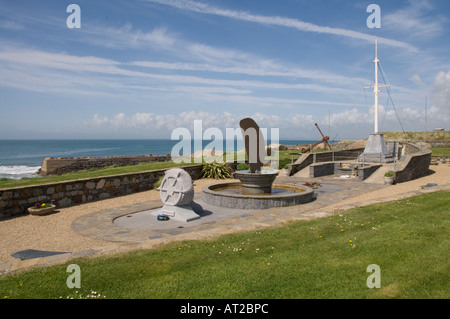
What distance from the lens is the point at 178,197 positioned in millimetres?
10289

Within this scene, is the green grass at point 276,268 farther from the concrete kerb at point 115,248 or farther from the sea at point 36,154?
the sea at point 36,154

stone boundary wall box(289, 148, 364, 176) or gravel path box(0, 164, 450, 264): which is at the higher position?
stone boundary wall box(289, 148, 364, 176)

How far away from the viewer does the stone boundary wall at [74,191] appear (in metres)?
10.7

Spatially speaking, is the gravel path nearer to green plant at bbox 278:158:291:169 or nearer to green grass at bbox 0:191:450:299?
green grass at bbox 0:191:450:299

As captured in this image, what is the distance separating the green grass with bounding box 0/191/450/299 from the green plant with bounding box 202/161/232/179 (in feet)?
38.9

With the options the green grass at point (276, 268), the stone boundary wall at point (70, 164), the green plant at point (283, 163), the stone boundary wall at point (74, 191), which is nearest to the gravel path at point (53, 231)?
the stone boundary wall at point (74, 191)

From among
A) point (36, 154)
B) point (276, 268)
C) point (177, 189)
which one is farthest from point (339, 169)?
point (36, 154)

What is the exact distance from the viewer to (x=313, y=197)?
13.5m

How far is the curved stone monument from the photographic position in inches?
404

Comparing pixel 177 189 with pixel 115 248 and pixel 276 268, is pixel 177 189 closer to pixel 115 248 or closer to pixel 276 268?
pixel 115 248

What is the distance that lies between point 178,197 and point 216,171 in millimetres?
9271

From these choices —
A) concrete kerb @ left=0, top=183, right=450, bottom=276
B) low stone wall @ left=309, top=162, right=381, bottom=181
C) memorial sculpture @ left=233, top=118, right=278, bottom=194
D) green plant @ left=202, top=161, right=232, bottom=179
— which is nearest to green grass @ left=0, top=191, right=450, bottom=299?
concrete kerb @ left=0, top=183, right=450, bottom=276
